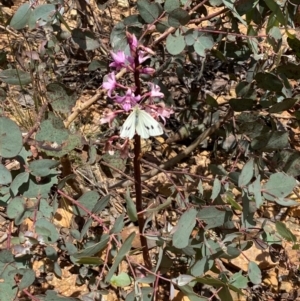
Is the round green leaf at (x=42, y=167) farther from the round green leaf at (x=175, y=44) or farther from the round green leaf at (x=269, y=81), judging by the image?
the round green leaf at (x=269, y=81)

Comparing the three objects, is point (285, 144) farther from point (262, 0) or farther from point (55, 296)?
point (55, 296)

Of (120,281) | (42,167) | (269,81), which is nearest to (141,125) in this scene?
(42,167)

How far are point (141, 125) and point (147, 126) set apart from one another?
11 mm

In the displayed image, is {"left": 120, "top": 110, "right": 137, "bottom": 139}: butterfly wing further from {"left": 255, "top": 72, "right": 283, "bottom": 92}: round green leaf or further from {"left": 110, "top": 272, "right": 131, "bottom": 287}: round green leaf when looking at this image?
{"left": 255, "top": 72, "right": 283, "bottom": 92}: round green leaf

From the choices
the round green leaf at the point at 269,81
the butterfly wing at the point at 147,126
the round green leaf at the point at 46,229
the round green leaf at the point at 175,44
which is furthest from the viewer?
the round green leaf at the point at 269,81

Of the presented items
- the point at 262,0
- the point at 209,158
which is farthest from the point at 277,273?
the point at 262,0

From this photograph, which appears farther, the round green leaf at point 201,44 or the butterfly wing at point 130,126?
the round green leaf at point 201,44

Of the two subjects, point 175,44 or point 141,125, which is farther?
point 175,44

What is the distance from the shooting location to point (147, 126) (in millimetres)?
979

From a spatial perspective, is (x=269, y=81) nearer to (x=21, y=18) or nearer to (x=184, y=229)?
(x=184, y=229)

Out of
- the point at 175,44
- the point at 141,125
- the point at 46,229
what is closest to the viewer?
the point at 141,125

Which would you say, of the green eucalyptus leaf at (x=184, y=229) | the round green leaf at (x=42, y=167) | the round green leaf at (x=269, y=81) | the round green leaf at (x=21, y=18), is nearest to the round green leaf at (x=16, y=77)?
the round green leaf at (x=21, y=18)

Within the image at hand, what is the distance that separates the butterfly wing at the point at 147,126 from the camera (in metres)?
0.97

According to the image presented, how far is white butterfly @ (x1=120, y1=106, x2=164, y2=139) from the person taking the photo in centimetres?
97
